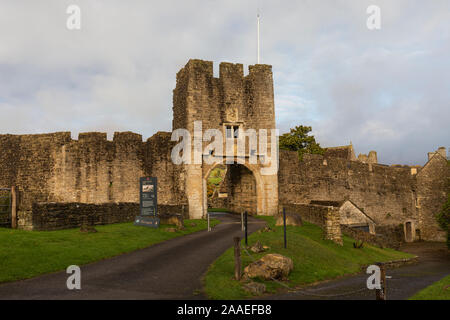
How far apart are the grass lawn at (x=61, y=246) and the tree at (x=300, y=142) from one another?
30.8m

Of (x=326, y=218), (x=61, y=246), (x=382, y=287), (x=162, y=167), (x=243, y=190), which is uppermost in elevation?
(x=162, y=167)

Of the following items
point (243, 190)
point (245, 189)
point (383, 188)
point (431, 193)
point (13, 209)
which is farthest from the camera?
point (431, 193)

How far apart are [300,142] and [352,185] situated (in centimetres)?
997

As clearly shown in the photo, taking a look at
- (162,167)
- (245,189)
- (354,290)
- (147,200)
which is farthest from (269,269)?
(245,189)

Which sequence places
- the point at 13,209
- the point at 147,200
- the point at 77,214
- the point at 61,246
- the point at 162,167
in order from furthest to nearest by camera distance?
1. the point at 162,167
2. the point at 147,200
3. the point at 77,214
4. the point at 13,209
5. the point at 61,246

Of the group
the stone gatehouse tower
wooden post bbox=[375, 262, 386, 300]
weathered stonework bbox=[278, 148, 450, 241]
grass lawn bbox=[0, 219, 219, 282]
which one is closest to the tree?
weathered stonework bbox=[278, 148, 450, 241]

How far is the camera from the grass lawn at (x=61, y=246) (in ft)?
34.2

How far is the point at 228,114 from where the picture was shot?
2680 cm

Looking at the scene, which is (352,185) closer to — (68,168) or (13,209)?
(68,168)

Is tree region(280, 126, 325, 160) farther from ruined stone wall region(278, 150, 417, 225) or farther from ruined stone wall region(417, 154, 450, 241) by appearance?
ruined stone wall region(417, 154, 450, 241)

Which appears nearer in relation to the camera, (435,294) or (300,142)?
(435,294)

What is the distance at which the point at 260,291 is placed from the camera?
9.34 m

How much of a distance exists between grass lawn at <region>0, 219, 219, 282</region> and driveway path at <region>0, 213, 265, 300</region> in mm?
513
